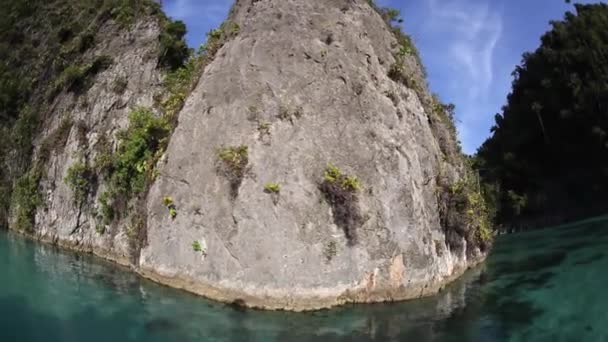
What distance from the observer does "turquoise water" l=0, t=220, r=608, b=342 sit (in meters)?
11.6

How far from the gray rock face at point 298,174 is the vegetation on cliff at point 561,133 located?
2368cm

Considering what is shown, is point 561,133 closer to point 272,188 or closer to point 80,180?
point 272,188

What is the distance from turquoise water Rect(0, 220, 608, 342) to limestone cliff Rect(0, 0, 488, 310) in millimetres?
819

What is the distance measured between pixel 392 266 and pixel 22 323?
9095 millimetres

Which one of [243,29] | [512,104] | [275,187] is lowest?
[275,187]

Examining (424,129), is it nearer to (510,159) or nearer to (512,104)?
(510,159)

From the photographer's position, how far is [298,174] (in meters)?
15.1

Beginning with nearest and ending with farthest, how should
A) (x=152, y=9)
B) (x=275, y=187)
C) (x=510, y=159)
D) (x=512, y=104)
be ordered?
(x=275, y=187) → (x=152, y=9) → (x=510, y=159) → (x=512, y=104)

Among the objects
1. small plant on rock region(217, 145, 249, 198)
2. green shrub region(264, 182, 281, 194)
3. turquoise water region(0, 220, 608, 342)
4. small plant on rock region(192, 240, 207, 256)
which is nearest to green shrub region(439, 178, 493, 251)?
turquoise water region(0, 220, 608, 342)

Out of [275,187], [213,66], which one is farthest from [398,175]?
[213,66]

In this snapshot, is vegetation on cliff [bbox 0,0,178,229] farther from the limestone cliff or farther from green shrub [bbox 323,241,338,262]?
green shrub [bbox 323,241,338,262]

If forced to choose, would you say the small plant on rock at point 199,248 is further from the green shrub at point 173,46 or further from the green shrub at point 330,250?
the green shrub at point 173,46

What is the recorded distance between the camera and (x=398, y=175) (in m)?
16.2

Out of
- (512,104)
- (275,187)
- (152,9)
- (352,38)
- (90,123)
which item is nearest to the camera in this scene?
(275,187)
